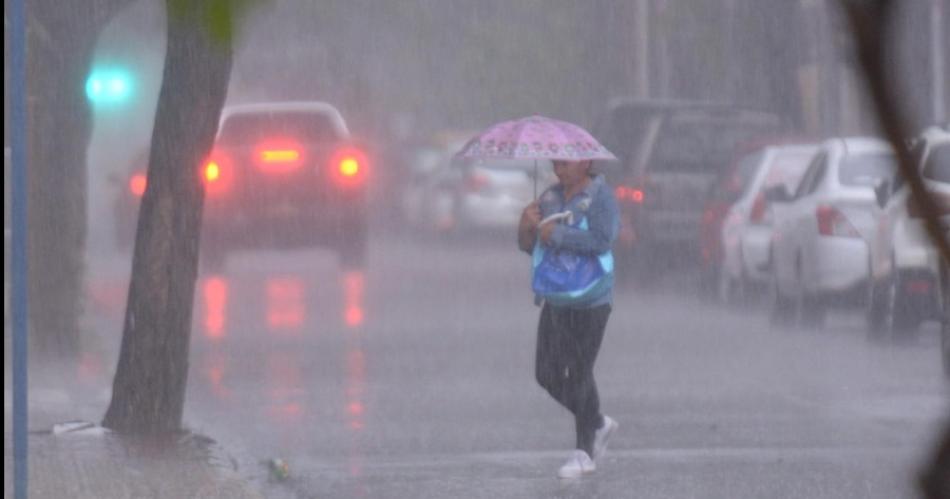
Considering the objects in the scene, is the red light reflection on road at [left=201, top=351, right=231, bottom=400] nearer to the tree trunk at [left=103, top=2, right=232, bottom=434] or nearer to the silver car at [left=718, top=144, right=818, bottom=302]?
the tree trunk at [left=103, top=2, right=232, bottom=434]

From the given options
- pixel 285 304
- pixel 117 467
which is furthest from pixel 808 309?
pixel 117 467

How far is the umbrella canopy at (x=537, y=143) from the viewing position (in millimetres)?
9188

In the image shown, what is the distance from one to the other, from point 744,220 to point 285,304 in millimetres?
4393

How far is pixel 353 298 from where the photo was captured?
20.7m

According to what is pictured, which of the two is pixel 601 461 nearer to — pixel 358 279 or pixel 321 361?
pixel 321 361

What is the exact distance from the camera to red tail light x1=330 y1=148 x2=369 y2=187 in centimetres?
2345

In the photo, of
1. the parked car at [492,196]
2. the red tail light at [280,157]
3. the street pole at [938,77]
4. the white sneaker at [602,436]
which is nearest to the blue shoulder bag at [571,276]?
the white sneaker at [602,436]

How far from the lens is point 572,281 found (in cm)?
901

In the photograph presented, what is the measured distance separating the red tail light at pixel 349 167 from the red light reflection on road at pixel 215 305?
175 cm

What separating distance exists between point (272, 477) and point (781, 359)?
617 cm

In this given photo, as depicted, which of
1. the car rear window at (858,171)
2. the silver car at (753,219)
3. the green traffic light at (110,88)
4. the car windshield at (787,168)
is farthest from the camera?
the car windshield at (787,168)

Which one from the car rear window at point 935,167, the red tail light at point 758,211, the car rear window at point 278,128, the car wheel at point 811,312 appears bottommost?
the car wheel at point 811,312

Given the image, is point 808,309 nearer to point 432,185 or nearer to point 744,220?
point 744,220

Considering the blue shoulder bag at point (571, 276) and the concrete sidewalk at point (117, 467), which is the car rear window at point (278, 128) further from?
the blue shoulder bag at point (571, 276)
